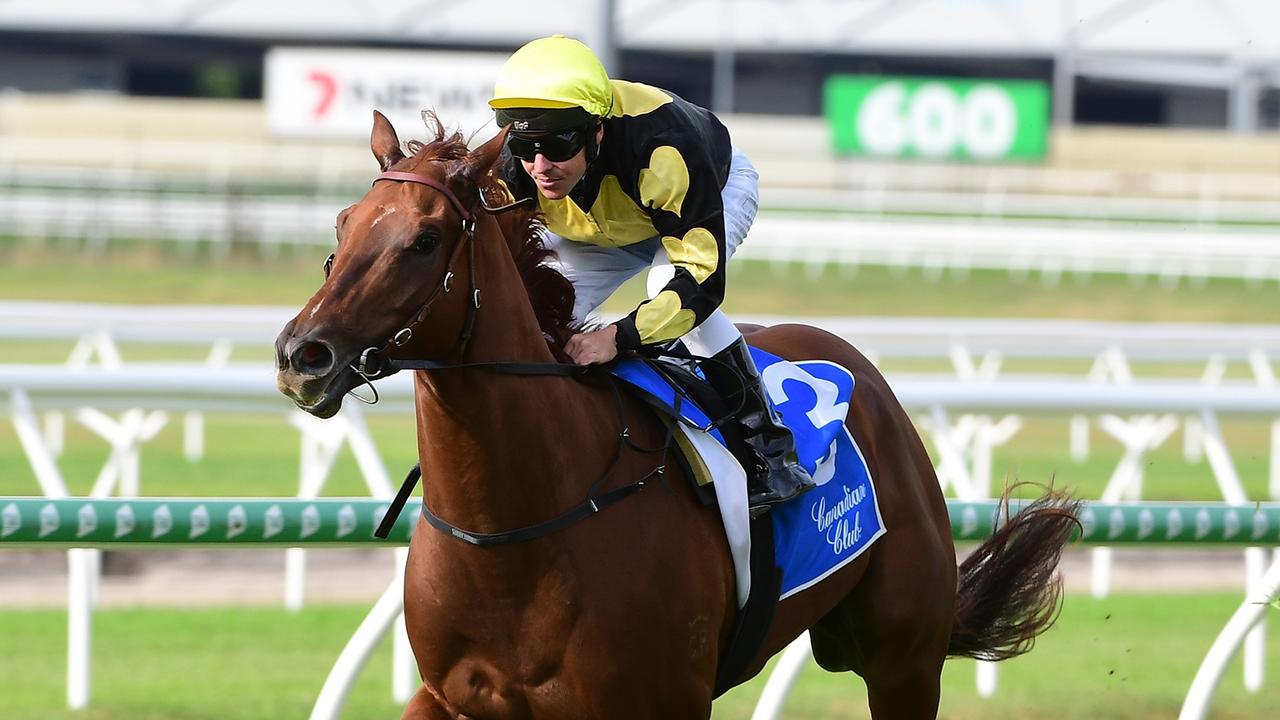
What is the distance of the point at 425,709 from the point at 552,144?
0.96 m

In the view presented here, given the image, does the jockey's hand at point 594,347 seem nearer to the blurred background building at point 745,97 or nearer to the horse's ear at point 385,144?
the horse's ear at point 385,144

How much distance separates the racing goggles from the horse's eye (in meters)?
0.38

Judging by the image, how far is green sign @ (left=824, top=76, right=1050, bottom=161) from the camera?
2808cm

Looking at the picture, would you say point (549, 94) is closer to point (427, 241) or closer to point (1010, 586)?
point (427, 241)

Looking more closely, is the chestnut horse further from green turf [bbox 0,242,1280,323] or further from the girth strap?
green turf [bbox 0,242,1280,323]

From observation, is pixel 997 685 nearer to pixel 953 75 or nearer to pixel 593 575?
pixel 593 575

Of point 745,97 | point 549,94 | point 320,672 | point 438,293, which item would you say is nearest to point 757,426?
point 549,94

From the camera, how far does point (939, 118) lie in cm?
2848

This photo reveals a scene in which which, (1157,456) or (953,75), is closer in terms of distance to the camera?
(1157,456)

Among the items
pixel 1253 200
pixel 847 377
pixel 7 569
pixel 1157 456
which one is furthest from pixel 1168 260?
pixel 847 377

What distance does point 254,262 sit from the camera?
20.7 meters

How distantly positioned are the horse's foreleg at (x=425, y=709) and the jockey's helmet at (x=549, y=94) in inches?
37.4

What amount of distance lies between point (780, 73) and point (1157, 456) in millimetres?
29263

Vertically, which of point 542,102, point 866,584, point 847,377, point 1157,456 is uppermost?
point 542,102
